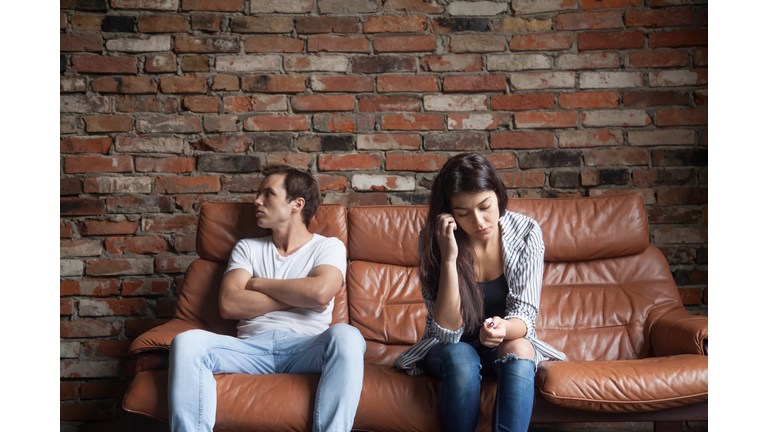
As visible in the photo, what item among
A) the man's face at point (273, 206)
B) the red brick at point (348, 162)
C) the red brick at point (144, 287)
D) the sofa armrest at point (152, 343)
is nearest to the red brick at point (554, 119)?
the red brick at point (348, 162)

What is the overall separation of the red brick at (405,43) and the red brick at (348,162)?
514 mm

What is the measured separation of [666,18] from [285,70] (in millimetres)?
1829

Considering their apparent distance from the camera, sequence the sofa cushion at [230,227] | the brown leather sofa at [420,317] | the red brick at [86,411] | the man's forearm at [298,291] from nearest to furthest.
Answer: the brown leather sofa at [420,317]
the man's forearm at [298,291]
the sofa cushion at [230,227]
the red brick at [86,411]

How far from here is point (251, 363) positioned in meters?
1.56

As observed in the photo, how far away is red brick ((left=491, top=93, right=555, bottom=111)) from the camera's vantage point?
7.44ft

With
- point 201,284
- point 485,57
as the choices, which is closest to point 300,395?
point 201,284

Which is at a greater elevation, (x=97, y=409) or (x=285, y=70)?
(x=285, y=70)

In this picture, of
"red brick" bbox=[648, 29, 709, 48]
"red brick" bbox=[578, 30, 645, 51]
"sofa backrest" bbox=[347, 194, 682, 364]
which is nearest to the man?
"sofa backrest" bbox=[347, 194, 682, 364]

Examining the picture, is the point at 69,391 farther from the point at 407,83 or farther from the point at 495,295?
the point at 407,83

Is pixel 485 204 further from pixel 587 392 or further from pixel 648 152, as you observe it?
pixel 648 152

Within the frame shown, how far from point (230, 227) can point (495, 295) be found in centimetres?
110

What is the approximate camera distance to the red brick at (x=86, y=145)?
224 centimetres

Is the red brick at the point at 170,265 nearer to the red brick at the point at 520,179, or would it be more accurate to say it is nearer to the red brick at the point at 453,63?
the red brick at the point at 453,63

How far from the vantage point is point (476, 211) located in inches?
56.4
